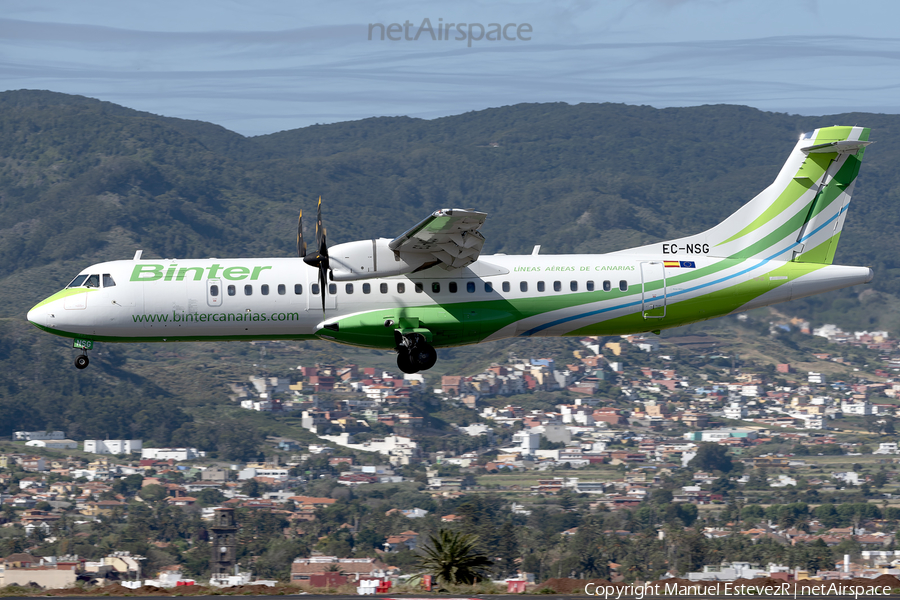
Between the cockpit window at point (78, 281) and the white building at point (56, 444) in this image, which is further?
the white building at point (56, 444)

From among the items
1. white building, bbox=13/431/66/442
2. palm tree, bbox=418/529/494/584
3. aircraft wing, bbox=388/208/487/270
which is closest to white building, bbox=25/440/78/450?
white building, bbox=13/431/66/442

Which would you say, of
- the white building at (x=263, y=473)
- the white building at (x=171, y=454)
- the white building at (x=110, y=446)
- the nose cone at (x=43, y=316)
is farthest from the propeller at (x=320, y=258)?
the white building at (x=110, y=446)

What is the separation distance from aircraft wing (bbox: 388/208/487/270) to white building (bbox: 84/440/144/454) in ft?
514

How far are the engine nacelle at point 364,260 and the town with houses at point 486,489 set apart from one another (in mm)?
29108

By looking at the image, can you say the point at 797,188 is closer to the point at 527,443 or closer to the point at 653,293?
the point at 653,293

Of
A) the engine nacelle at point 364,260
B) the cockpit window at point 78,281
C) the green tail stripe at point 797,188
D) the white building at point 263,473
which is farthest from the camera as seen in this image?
the white building at point 263,473

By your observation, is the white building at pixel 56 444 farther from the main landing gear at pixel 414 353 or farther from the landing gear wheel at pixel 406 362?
the main landing gear at pixel 414 353

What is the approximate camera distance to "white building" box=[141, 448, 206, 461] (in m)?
176

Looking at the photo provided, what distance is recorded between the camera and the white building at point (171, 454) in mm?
175875

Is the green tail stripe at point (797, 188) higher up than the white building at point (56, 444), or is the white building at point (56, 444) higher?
the green tail stripe at point (797, 188)

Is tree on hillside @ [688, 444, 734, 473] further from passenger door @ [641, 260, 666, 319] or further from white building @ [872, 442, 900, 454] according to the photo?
passenger door @ [641, 260, 666, 319]

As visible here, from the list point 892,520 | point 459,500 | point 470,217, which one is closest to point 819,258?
point 470,217

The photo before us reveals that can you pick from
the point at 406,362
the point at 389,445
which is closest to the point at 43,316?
the point at 406,362

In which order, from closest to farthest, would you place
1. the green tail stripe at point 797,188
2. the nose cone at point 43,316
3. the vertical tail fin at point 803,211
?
the nose cone at point 43,316 < the vertical tail fin at point 803,211 < the green tail stripe at point 797,188
